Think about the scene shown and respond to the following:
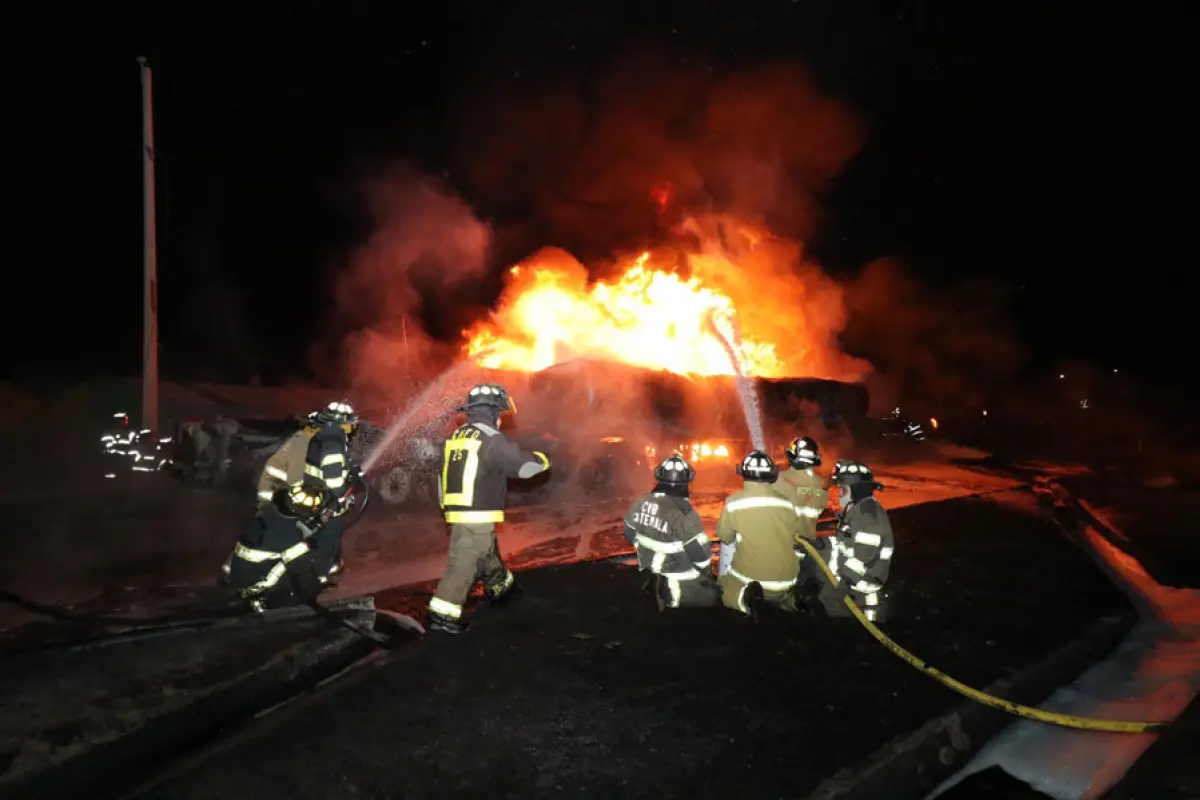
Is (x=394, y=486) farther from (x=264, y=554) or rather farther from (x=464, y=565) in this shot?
(x=464, y=565)

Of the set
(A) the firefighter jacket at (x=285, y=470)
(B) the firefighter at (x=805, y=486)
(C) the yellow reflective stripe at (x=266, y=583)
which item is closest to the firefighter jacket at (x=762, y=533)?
(B) the firefighter at (x=805, y=486)

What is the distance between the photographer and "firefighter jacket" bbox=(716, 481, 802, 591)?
5.03m

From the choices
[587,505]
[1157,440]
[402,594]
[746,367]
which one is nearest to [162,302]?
[746,367]

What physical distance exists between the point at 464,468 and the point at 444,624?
95 cm

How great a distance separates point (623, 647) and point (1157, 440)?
38199 millimetres

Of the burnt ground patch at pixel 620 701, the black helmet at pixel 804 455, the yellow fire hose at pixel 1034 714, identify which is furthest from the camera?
the black helmet at pixel 804 455

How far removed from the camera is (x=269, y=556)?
533cm

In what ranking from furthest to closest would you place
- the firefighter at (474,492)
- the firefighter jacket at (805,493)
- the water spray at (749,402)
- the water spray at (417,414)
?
the water spray at (749,402)
the water spray at (417,414)
the firefighter jacket at (805,493)
the firefighter at (474,492)

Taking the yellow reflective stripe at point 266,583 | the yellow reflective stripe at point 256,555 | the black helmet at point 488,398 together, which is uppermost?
the black helmet at point 488,398

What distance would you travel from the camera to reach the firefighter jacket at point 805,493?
601 centimetres

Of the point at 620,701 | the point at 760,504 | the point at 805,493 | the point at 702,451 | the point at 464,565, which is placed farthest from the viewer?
the point at 702,451

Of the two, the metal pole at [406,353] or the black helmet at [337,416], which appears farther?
the metal pole at [406,353]

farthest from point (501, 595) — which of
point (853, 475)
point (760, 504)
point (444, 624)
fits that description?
point (853, 475)

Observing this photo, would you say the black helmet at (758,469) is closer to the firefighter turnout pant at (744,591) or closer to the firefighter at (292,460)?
the firefighter turnout pant at (744,591)
